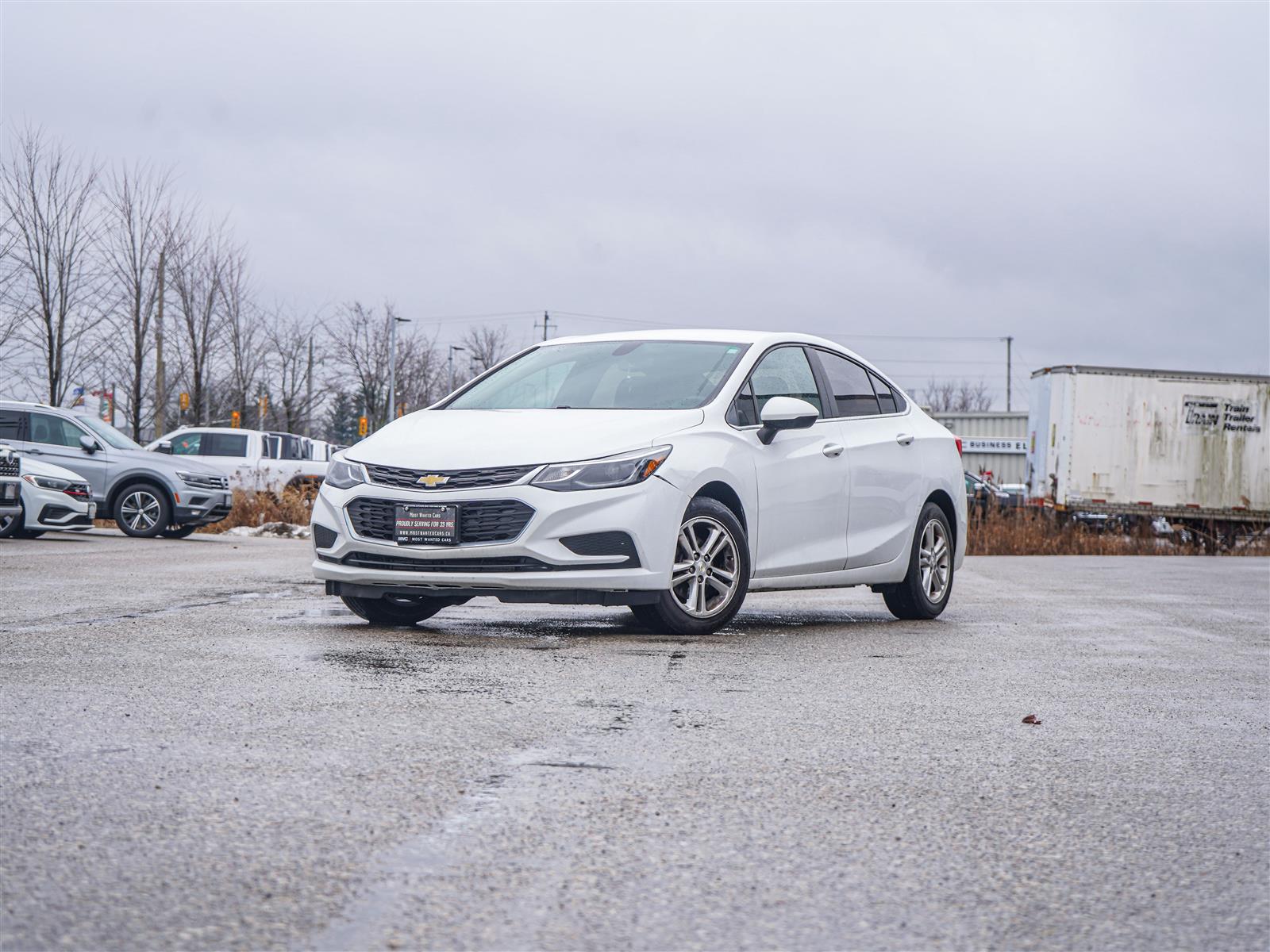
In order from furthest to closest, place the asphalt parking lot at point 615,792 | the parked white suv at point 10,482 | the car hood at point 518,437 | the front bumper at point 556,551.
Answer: the parked white suv at point 10,482
the car hood at point 518,437
the front bumper at point 556,551
the asphalt parking lot at point 615,792

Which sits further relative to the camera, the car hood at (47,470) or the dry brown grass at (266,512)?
the dry brown grass at (266,512)

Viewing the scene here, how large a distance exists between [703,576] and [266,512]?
18.3m

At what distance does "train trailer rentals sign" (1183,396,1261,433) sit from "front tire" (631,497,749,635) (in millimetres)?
25603

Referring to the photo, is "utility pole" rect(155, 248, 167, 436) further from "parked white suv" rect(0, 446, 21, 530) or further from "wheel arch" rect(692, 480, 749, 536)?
"wheel arch" rect(692, 480, 749, 536)

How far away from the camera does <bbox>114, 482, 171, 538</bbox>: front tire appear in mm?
20219

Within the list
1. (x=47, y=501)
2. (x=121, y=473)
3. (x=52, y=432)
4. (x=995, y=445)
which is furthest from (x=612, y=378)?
(x=995, y=445)

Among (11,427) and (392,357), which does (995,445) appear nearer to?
(392,357)

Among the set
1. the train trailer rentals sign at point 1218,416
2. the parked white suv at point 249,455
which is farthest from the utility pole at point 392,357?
the train trailer rentals sign at point 1218,416

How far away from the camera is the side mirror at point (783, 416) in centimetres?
825

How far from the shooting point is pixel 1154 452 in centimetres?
3102

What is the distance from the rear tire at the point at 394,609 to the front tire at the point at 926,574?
9.74ft

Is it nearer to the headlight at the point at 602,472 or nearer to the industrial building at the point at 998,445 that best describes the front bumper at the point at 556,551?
the headlight at the point at 602,472

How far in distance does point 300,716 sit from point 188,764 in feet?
2.69

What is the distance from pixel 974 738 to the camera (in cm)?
497
